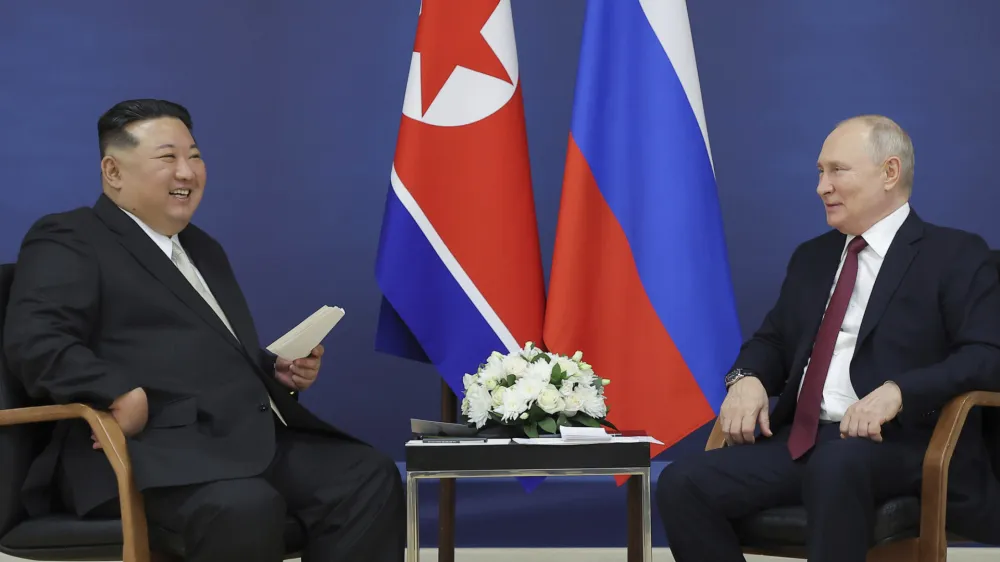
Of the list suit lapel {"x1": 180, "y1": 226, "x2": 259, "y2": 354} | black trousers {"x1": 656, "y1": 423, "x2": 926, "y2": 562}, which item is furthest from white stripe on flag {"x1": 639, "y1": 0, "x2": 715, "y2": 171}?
suit lapel {"x1": 180, "y1": 226, "x2": 259, "y2": 354}

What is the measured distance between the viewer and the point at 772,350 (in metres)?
3.12

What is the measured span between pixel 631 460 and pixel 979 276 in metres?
1.00

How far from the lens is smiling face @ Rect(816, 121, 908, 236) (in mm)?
2934

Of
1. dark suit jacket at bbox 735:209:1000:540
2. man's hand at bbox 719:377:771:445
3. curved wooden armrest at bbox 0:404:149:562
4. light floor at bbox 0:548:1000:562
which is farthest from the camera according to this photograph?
light floor at bbox 0:548:1000:562

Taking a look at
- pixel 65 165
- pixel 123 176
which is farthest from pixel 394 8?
pixel 123 176

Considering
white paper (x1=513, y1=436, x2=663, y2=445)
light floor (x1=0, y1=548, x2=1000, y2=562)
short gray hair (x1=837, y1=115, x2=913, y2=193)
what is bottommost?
light floor (x1=0, y1=548, x2=1000, y2=562)

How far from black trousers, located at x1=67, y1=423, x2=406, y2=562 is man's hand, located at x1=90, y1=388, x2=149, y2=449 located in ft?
0.49

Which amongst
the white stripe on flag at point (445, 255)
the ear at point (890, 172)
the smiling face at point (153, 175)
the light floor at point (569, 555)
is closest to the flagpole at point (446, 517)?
the white stripe on flag at point (445, 255)

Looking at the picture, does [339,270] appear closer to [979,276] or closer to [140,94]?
[140,94]

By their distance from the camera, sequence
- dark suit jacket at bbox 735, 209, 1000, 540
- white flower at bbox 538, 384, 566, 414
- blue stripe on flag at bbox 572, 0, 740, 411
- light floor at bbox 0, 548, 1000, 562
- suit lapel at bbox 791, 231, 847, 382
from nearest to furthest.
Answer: dark suit jacket at bbox 735, 209, 1000, 540 < white flower at bbox 538, 384, 566, 414 < suit lapel at bbox 791, 231, 847, 382 < blue stripe on flag at bbox 572, 0, 740, 411 < light floor at bbox 0, 548, 1000, 562

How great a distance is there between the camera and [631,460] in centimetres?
262

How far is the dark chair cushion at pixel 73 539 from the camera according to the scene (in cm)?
252

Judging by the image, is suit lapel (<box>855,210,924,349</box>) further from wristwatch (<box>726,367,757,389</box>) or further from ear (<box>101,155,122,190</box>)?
ear (<box>101,155,122,190</box>)

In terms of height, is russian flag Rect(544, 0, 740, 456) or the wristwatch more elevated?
russian flag Rect(544, 0, 740, 456)
